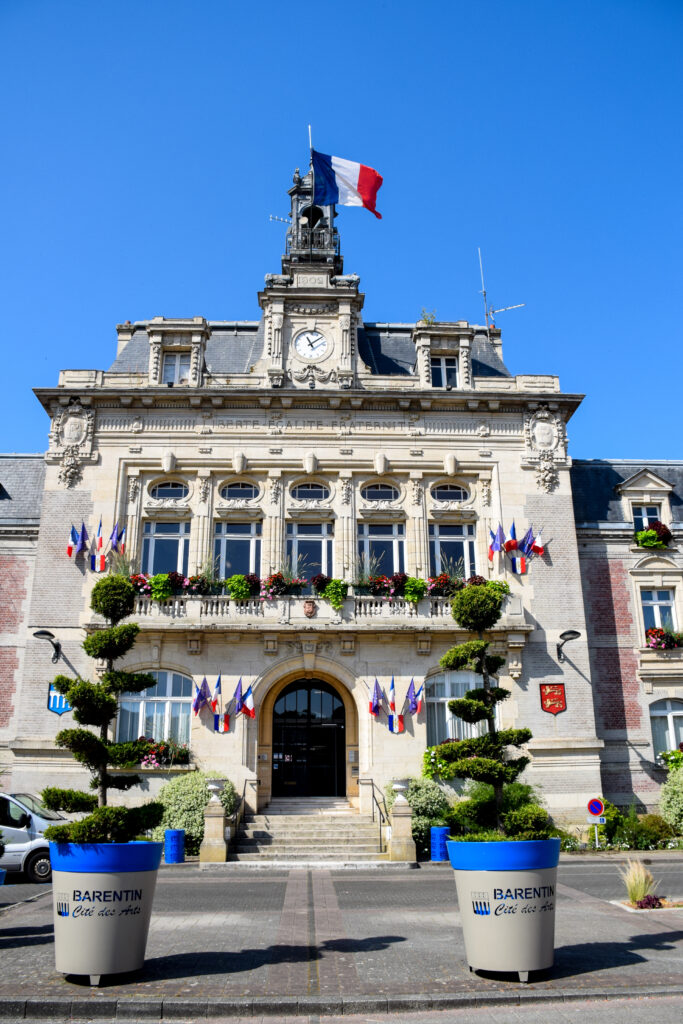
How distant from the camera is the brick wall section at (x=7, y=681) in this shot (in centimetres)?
2286

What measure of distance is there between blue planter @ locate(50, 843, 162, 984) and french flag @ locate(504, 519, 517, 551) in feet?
55.3

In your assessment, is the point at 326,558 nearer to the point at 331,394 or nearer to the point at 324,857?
the point at 331,394

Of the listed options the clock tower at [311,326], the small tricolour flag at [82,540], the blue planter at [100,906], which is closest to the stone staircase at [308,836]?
the small tricolour flag at [82,540]

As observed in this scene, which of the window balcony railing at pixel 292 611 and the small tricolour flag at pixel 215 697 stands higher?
the window balcony railing at pixel 292 611

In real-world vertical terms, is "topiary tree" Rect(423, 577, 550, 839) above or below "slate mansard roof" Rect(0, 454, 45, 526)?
below

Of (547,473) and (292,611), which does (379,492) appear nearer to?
(292,611)

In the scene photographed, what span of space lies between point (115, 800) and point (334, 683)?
6497 mm

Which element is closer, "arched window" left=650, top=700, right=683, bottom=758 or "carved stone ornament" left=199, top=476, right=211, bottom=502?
"arched window" left=650, top=700, right=683, bottom=758

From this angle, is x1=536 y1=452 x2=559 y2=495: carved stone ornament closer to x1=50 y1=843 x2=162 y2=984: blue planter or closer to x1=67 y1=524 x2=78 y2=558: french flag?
x1=67 y1=524 x2=78 y2=558: french flag

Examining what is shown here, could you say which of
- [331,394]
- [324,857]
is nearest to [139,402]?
[331,394]

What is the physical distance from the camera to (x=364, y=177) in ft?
88.3

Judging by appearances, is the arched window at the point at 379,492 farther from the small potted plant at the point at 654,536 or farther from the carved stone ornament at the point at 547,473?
the small potted plant at the point at 654,536

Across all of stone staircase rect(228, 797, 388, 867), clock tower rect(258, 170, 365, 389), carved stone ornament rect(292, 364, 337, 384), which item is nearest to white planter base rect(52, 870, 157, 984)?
stone staircase rect(228, 797, 388, 867)

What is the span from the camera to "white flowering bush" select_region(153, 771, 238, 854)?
19266mm
